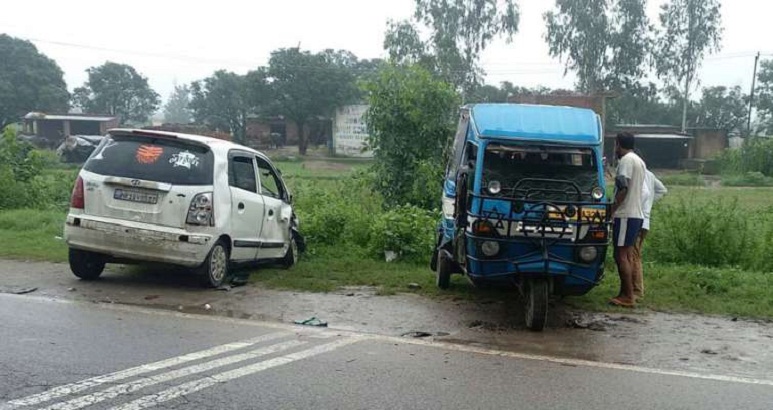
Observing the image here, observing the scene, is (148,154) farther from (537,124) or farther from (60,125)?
(60,125)

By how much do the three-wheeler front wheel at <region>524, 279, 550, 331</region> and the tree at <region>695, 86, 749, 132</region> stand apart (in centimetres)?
6824

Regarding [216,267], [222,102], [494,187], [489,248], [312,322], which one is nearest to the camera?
[489,248]

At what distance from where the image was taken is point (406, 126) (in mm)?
14117

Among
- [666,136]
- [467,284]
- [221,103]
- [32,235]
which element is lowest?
[32,235]

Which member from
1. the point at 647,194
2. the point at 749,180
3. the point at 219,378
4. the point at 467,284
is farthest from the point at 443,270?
the point at 749,180

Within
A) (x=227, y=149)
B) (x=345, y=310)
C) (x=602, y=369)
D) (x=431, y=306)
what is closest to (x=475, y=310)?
(x=431, y=306)

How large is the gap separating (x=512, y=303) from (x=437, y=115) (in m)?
7.10

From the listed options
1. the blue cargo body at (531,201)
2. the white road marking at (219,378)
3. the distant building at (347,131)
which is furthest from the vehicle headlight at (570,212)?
the distant building at (347,131)

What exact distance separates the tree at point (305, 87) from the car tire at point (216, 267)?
162 ft

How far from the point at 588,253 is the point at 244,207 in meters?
4.12

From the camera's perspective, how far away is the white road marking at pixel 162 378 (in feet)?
14.1

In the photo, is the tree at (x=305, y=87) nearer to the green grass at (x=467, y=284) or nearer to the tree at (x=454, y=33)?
the tree at (x=454, y=33)

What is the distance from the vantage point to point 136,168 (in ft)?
25.6

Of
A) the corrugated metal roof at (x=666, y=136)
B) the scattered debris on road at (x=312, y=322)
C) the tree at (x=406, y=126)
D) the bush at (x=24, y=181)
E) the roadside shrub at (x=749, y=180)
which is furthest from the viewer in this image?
the corrugated metal roof at (x=666, y=136)
